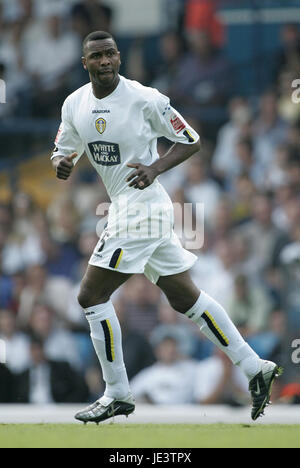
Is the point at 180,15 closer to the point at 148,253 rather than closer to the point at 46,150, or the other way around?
the point at 46,150

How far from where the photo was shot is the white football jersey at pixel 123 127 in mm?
6871

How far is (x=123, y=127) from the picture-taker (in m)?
6.86

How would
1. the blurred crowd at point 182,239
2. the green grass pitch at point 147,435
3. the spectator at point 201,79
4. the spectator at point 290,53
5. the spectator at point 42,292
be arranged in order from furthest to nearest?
1. the spectator at point 201,79
2. the spectator at point 290,53
3. the spectator at point 42,292
4. the blurred crowd at point 182,239
5. the green grass pitch at point 147,435

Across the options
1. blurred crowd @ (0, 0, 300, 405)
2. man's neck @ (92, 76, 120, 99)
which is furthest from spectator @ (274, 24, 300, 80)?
man's neck @ (92, 76, 120, 99)

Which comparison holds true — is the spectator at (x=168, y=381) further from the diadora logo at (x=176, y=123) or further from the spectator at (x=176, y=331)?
the diadora logo at (x=176, y=123)

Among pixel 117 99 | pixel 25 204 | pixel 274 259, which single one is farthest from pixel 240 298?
pixel 117 99

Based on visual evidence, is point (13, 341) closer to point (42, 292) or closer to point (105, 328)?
point (42, 292)

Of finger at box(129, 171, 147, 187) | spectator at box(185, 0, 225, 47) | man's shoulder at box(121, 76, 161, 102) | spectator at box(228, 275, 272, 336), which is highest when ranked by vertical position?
spectator at box(185, 0, 225, 47)

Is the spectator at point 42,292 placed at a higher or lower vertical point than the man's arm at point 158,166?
lower

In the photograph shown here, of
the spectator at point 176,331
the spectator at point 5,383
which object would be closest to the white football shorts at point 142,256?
the spectator at point 176,331

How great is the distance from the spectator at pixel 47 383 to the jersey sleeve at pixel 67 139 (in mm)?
3744

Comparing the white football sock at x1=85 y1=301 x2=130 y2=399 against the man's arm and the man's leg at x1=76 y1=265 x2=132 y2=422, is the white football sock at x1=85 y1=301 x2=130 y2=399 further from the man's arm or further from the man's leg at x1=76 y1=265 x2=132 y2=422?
the man's arm

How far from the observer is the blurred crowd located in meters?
10.3

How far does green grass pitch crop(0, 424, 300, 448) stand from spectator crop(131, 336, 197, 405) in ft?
9.27
